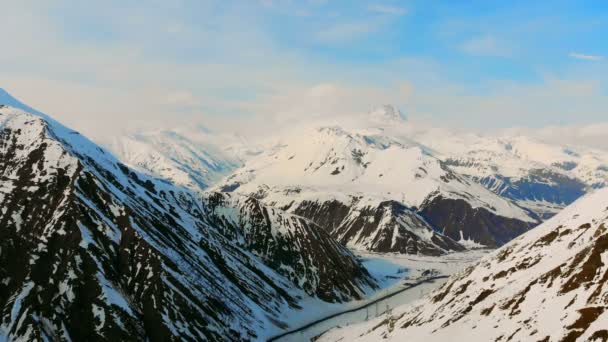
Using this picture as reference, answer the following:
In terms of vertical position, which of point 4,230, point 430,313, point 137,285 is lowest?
point 430,313

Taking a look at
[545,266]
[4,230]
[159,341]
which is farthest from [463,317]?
[4,230]

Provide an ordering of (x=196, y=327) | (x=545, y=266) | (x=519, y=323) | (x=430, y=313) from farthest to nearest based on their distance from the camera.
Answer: (x=196, y=327), (x=430, y=313), (x=545, y=266), (x=519, y=323)

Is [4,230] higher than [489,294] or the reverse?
higher

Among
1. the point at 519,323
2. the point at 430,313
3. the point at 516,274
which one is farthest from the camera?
the point at 430,313

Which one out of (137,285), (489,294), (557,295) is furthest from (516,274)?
(137,285)

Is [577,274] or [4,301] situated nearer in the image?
[577,274]

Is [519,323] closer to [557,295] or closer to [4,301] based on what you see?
[557,295]
